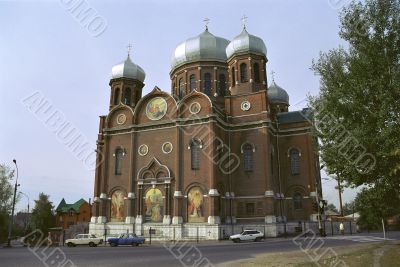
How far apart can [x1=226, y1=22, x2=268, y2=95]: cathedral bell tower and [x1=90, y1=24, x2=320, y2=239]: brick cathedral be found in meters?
0.11

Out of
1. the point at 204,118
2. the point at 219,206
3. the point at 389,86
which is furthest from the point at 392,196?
the point at 204,118

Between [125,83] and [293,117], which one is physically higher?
[125,83]

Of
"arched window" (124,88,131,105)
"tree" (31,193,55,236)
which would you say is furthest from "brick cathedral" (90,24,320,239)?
"tree" (31,193,55,236)

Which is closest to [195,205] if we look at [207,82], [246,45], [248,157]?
[248,157]

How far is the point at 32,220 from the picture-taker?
179ft

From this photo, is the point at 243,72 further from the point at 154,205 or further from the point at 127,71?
the point at 154,205

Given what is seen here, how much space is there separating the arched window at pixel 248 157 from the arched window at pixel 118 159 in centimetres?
1298

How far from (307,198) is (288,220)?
2971 mm

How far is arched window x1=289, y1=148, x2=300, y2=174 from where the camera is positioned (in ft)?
127

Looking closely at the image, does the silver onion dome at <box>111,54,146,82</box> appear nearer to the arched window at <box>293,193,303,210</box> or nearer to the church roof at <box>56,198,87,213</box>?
the arched window at <box>293,193,303,210</box>

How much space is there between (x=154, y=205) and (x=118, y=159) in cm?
710

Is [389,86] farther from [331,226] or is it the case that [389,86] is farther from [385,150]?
[331,226]

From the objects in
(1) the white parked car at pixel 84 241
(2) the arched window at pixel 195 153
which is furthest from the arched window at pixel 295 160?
(1) the white parked car at pixel 84 241

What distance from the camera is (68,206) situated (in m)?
67.7
